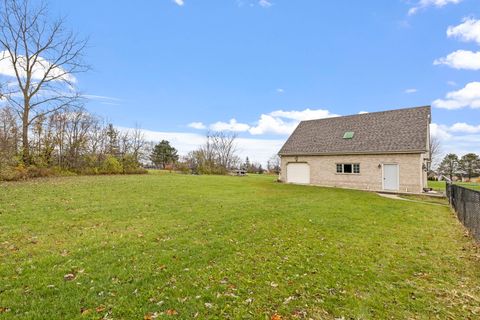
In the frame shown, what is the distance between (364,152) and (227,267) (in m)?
18.3

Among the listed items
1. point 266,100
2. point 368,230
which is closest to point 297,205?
point 368,230

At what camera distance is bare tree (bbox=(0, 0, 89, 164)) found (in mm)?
21062

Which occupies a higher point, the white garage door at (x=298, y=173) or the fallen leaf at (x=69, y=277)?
the white garage door at (x=298, y=173)

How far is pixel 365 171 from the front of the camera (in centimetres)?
1967

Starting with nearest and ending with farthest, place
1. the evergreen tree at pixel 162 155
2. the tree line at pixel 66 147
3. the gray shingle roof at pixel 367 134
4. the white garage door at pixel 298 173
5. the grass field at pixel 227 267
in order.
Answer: the grass field at pixel 227 267, the gray shingle roof at pixel 367 134, the tree line at pixel 66 147, the white garage door at pixel 298 173, the evergreen tree at pixel 162 155

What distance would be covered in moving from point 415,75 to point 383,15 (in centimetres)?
714

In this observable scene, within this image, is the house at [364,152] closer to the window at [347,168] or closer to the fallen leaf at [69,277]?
the window at [347,168]

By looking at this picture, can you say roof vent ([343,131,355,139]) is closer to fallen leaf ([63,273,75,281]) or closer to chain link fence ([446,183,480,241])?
chain link fence ([446,183,480,241])

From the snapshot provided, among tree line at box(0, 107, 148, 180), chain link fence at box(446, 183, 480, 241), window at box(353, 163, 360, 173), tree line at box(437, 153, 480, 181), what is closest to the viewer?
chain link fence at box(446, 183, 480, 241)

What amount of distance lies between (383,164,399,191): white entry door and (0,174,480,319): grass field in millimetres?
10932

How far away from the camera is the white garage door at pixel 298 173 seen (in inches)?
909

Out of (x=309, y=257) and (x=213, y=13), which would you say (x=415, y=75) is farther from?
(x=309, y=257)

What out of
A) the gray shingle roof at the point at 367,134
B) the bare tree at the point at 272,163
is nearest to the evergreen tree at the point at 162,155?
the bare tree at the point at 272,163

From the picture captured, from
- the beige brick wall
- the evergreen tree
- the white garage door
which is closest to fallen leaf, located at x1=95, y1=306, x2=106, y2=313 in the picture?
the beige brick wall
